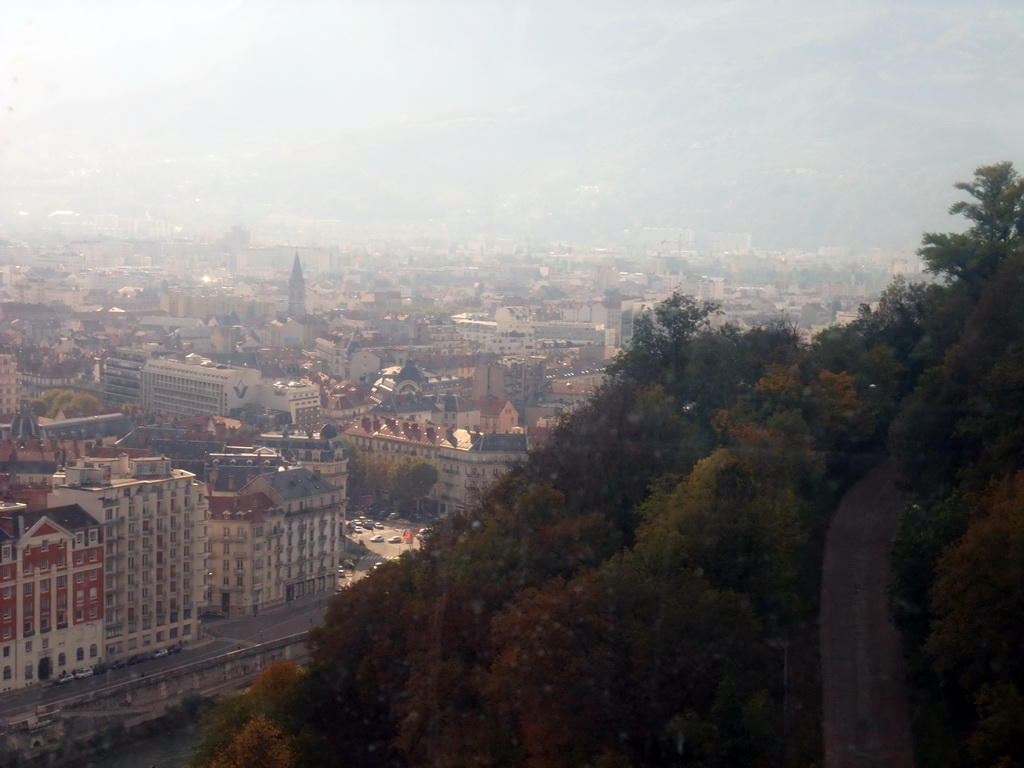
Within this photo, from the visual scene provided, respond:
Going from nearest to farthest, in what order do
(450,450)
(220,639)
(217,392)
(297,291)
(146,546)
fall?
1. (146,546)
2. (220,639)
3. (450,450)
4. (217,392)
5. (297,291)

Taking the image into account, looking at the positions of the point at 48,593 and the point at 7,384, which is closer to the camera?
the point at 48,593

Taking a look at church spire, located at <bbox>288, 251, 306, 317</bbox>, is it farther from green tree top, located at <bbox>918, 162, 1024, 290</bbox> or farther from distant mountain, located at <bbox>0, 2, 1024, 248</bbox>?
green tree top, located at <bbox>918, 162, 1024, 290</bbox>

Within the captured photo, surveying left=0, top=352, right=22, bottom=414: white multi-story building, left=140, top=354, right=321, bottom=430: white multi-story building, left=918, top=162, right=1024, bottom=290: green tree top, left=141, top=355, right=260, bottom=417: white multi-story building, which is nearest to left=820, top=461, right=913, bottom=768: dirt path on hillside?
left=918, top=162, right=1024, bottom=290: green tree top

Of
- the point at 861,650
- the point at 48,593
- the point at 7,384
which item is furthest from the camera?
the point at 7,384

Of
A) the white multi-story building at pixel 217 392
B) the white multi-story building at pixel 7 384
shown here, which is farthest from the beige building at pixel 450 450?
the white multi-story building at pixel 7 384

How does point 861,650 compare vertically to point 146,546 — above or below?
above

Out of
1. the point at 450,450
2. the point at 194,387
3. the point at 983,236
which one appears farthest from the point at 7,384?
the point at 983,236

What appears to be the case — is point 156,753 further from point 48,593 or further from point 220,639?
point 220,639
